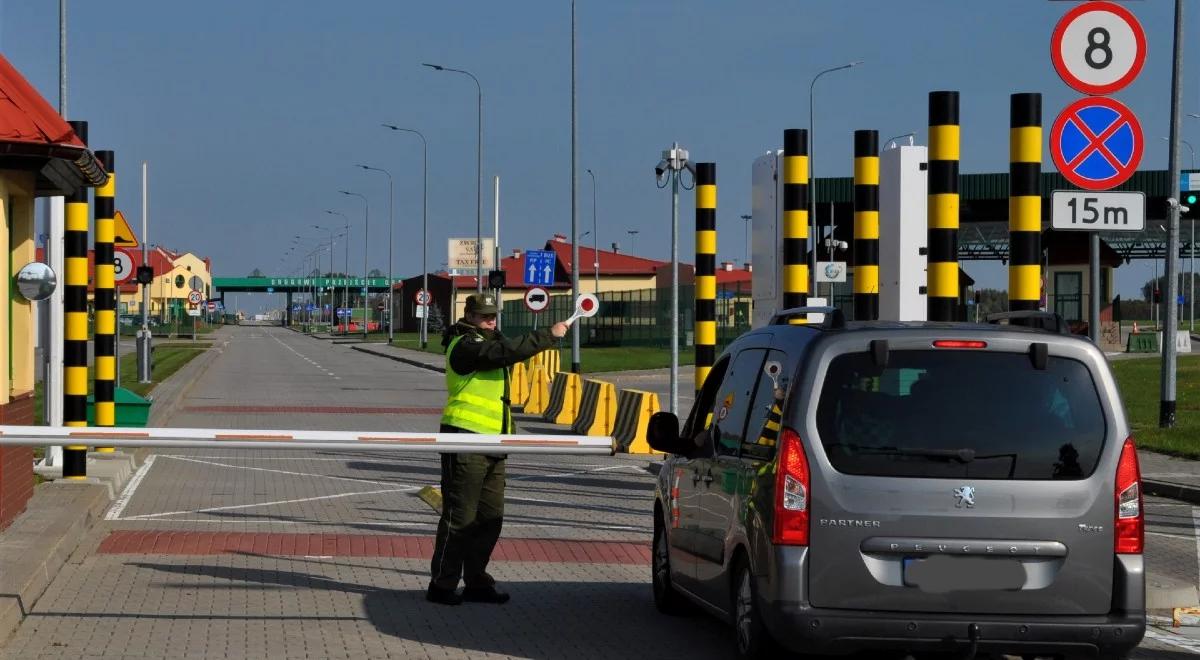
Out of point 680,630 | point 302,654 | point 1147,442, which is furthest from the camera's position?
point 1147,442

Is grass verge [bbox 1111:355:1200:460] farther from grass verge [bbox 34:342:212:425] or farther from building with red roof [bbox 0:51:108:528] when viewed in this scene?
grass verge [bbox 34:342:212:425]

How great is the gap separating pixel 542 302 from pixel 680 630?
29.2 metres

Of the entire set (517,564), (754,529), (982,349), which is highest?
(982,349)

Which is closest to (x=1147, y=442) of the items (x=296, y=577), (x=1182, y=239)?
(x=296, y=577)

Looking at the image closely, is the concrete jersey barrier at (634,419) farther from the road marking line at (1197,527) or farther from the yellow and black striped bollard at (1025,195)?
the yellow and black striped bollard at (1025,195)

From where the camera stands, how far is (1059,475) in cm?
665

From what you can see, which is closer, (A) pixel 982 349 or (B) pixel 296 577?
(A) pixel 982 349

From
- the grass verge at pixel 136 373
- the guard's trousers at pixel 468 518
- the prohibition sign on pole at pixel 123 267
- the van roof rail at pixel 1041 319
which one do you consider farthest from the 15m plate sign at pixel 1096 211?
the prohibition sign on pole at pixel 123 267

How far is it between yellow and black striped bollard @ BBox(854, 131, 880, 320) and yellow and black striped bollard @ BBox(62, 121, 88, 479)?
6.76 metres

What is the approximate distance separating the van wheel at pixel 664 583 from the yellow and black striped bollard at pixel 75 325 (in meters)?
7.23

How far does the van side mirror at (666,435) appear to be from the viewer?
27.3 feet

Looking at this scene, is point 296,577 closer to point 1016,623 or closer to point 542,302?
point 1016,623

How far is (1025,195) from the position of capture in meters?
12.1

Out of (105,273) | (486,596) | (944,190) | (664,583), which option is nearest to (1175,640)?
(664,583)
